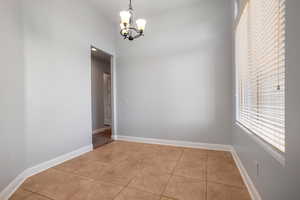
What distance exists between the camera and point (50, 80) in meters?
2.15

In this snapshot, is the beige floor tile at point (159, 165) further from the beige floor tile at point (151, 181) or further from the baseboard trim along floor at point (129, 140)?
the baseboard trim along floor at point (129, 140)

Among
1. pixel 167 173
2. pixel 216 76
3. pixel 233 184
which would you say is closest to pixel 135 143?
pixel 167 173

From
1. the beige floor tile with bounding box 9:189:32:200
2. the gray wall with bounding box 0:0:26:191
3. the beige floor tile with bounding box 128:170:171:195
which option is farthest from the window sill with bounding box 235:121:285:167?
the gray wall with bounding box 0:0:26:191

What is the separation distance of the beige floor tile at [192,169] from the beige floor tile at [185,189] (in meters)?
0.11

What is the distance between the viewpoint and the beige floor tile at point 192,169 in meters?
1.85

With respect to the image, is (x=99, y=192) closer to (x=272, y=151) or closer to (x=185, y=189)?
(x=185, y=189)

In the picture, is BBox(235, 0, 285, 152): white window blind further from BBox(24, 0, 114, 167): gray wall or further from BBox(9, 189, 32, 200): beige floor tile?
BBox(24, 0, 114, 167): gray wall

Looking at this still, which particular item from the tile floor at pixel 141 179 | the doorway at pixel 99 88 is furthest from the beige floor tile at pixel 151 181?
the doorway at pixel 99 88

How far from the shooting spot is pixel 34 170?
75.4 inches

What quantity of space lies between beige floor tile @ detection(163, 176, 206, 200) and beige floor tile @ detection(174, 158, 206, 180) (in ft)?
0.37

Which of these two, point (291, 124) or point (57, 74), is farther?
point (57, 74)

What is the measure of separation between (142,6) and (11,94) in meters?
2.99

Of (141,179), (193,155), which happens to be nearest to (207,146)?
(193,155)

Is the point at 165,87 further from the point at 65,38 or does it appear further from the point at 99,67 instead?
the point at 99,67
